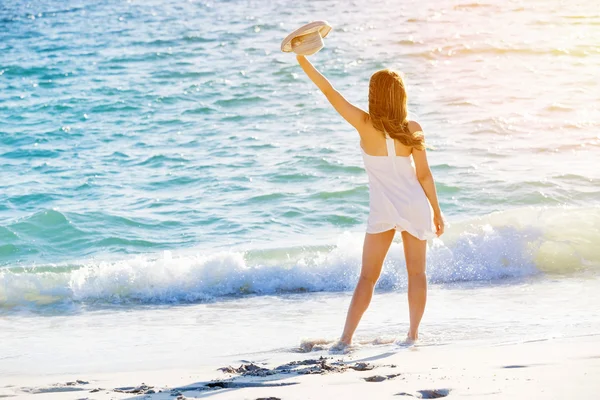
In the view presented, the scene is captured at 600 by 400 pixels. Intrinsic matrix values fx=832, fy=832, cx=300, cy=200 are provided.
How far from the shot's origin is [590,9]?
2020 cm

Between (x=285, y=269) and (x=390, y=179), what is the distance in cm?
314

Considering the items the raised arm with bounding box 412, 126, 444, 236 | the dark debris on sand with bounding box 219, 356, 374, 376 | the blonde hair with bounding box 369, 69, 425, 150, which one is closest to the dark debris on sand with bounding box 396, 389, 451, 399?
the dark debris on sand with bounding box 219, 356, 374, 376

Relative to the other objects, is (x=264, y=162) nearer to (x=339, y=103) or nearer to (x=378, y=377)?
(x=339, y=103)

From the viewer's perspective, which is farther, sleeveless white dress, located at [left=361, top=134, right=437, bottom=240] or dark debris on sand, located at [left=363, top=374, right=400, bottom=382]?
sleeveless white dress, located at [left=361, top=134, right=437, bottom=240]

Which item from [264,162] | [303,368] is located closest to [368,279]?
[303,368]

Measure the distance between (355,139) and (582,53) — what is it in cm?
654

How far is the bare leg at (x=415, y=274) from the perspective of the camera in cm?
505

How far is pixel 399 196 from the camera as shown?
495 centimetres

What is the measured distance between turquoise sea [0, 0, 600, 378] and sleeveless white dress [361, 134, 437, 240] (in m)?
1.07

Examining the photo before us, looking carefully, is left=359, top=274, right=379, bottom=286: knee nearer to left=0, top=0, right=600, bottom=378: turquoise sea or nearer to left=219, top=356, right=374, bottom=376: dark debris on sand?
left=219, top=356, right=374, bottom=376: dark debris on sand

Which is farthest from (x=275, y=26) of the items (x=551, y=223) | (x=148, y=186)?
(x=551, y=223)

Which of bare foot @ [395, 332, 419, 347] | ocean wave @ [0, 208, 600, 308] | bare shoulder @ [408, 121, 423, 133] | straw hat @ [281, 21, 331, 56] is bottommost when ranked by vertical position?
bare foot @ [395, 332, 419, 347]

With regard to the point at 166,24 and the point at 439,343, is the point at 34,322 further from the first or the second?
the point at 166,24

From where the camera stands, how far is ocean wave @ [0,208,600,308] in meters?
7.66
